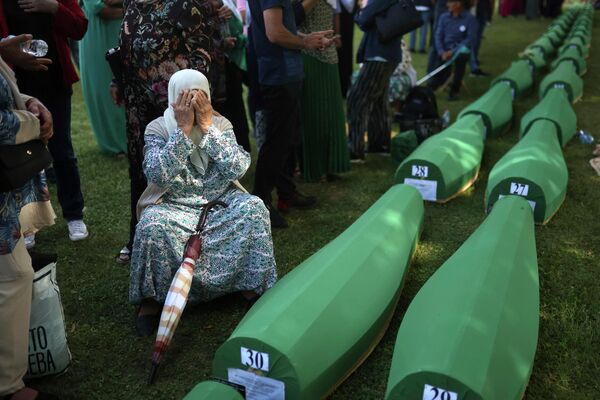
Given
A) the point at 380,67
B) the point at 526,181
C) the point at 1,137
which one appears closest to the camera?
the point at 1,137

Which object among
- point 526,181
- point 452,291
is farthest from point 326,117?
point 452,291

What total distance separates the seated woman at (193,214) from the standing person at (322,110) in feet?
5.27

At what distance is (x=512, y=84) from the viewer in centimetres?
711

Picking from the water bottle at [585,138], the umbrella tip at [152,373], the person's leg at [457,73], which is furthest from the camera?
the person's leg at [457,73]

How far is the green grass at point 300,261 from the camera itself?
97.3 inches

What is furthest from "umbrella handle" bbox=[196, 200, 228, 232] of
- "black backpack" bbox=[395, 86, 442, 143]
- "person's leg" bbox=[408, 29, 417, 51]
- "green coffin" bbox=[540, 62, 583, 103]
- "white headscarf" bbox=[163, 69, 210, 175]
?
"person's leg" bbox=[408, 29, 417, 51]

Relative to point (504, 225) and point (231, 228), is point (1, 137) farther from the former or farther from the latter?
point (504, 225)

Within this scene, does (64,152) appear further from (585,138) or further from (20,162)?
Answer: (585,138)

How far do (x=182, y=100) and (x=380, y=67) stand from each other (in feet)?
8.72

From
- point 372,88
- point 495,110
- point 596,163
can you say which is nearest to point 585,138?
point 596,163

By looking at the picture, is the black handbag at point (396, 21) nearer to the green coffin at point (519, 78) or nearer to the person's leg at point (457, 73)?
the green coffin at point (519, 78)

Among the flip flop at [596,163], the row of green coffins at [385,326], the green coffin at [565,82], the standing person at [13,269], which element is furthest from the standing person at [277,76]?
the green coffin at [565,82]

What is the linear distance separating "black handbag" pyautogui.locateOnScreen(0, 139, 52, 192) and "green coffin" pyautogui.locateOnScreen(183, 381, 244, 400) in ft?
3.15

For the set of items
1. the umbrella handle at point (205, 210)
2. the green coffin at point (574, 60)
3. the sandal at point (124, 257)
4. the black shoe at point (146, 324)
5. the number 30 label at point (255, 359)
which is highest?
the umbrella handle at point (205, 210)
